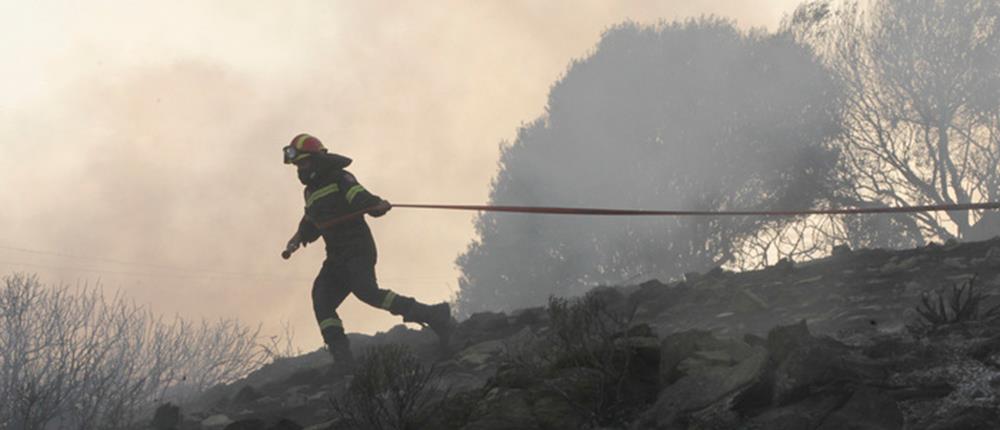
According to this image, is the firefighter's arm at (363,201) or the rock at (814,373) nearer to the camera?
the rock at (814,373)

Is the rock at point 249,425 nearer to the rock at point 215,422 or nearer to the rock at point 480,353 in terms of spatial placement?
the rock at point 215,422

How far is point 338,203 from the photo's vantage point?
27.7 feet

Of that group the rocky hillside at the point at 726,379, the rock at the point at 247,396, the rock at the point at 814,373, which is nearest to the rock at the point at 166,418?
the rocky hillside at the point at 726,379

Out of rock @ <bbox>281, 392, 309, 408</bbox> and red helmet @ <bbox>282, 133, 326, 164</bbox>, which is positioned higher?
red helmet @ <bbox>282, 133, 326, 164</bbox>

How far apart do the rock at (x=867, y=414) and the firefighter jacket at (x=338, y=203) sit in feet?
17.2

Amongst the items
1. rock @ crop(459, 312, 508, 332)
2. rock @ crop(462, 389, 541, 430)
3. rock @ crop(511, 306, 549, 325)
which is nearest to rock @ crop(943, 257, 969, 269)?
rock @ crop(511, 306, 549, 325)

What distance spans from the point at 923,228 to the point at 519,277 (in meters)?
10.9

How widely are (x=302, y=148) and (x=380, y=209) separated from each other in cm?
102

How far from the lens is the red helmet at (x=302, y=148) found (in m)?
8.56

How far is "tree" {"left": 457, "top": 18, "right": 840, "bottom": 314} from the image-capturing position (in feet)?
81.3

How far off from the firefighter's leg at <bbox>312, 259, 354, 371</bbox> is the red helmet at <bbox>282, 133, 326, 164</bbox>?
0.99 m

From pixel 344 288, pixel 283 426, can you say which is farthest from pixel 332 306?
pixel 283 426

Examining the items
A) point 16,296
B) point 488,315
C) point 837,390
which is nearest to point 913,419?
point 837,390

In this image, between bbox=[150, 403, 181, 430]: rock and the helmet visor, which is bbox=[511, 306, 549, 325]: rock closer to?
the helmet visor
